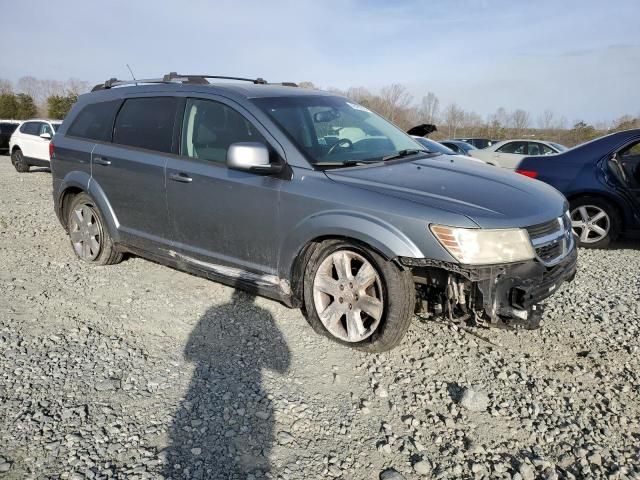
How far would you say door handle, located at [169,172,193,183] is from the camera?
3.85 meters

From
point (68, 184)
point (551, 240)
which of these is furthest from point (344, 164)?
point (68, 184)

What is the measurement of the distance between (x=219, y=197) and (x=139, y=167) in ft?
3.30

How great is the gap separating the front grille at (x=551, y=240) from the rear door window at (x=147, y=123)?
2.89 meters

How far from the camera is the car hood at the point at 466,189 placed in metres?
2.91

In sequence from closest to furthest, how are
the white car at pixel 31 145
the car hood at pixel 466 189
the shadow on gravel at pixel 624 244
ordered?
the car hood at pixel 466 189, the shadow on gravel at pixel 624 244, the white car at pixel 31 145

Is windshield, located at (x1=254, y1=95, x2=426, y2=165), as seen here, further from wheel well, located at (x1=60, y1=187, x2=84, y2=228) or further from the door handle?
wheel well, located at (x1=60, y1=187, x2=84, y2=228)

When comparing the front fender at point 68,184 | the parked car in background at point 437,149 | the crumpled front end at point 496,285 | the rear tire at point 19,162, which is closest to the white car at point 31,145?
the rear tire at point 19,162

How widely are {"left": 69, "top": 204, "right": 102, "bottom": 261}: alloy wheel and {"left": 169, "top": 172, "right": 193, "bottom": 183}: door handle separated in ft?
4.67

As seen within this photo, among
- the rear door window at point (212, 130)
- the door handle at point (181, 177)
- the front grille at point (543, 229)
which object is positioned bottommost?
the front grille at point (543, 229)

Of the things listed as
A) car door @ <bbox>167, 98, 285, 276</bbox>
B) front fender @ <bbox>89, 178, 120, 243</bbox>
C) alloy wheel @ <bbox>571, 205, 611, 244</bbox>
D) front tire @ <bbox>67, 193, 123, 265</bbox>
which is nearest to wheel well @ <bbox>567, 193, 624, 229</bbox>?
alloy wheel @ <bbox>571, 205, 611, 244</bbox>

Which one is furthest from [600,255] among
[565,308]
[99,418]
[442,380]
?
[99,418]

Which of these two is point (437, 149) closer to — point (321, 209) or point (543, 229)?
point (543, 229)

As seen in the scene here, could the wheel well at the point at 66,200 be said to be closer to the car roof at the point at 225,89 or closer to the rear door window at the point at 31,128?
the car roof at the point at 225,89

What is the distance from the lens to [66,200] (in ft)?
17.1
